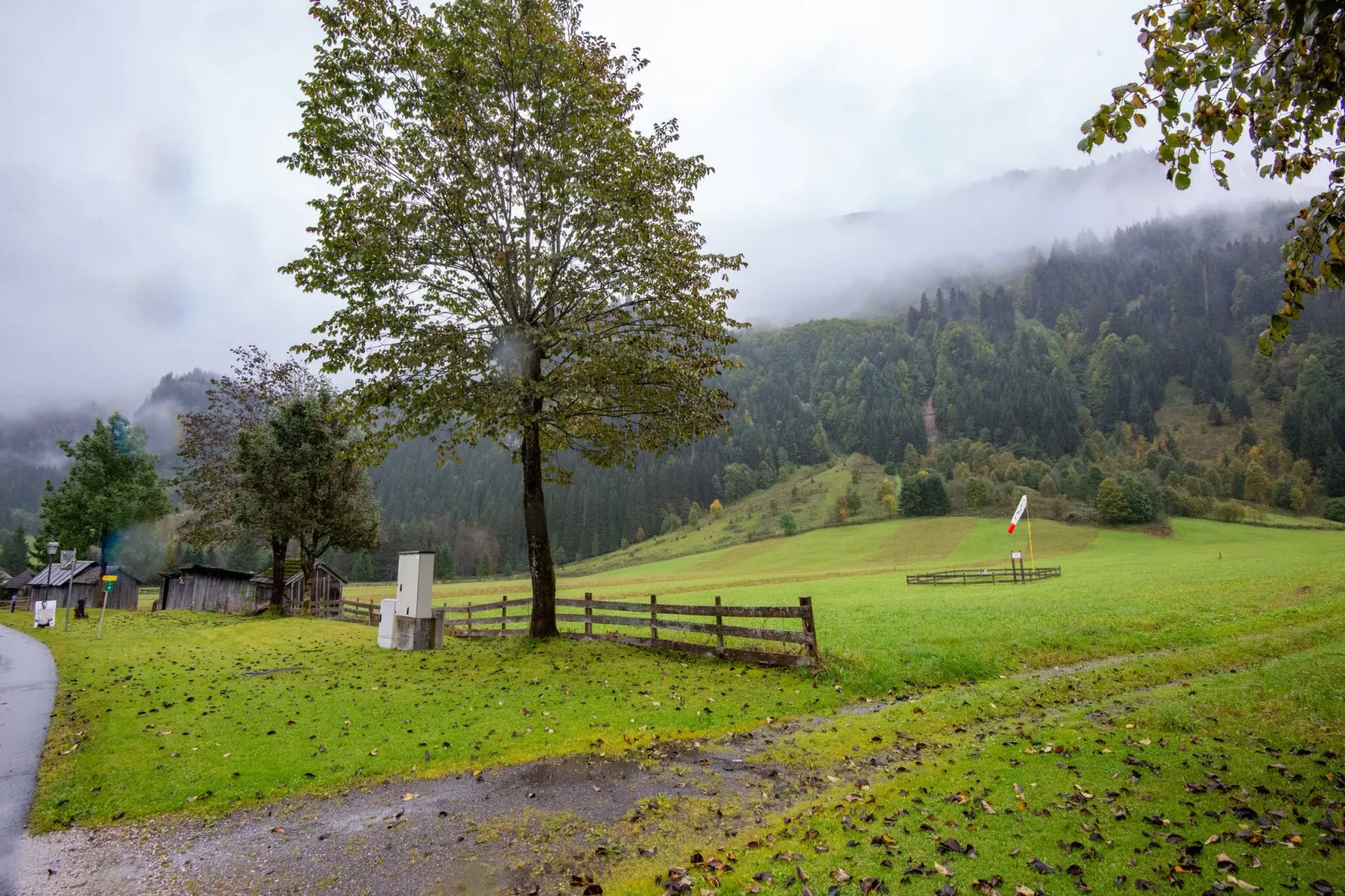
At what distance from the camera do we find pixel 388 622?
63.3ft

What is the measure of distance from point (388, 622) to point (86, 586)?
48572 mm

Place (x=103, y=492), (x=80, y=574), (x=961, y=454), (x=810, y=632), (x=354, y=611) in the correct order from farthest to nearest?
(x=961, y=454) < (x=80, y=574) < (x=103, y=492) < (x=354, y=611) < (x=810, y=632)

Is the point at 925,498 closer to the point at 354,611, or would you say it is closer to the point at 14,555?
the point at 354,611

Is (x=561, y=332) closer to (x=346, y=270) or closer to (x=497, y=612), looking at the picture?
(x=346, y=270)

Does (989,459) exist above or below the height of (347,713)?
above

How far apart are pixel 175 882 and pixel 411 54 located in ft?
52.7

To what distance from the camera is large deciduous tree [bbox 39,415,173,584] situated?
48625 millimetres

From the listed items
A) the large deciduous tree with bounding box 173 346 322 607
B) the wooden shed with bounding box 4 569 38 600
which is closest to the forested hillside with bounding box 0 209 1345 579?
the wooden shed with bounding box 4 569 38 600

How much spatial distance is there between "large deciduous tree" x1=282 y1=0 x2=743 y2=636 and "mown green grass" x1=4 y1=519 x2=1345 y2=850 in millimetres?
4957

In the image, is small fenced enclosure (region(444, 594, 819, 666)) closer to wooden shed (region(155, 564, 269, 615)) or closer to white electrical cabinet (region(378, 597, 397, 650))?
white electrical cabinet (region(378, 597, 397, 650))

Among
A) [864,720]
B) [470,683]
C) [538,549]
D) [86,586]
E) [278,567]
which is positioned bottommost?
[864,720]

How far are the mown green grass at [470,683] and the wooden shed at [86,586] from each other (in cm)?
2312

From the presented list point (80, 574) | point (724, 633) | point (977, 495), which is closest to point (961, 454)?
point (977, 495)

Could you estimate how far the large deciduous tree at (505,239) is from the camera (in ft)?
49.2
